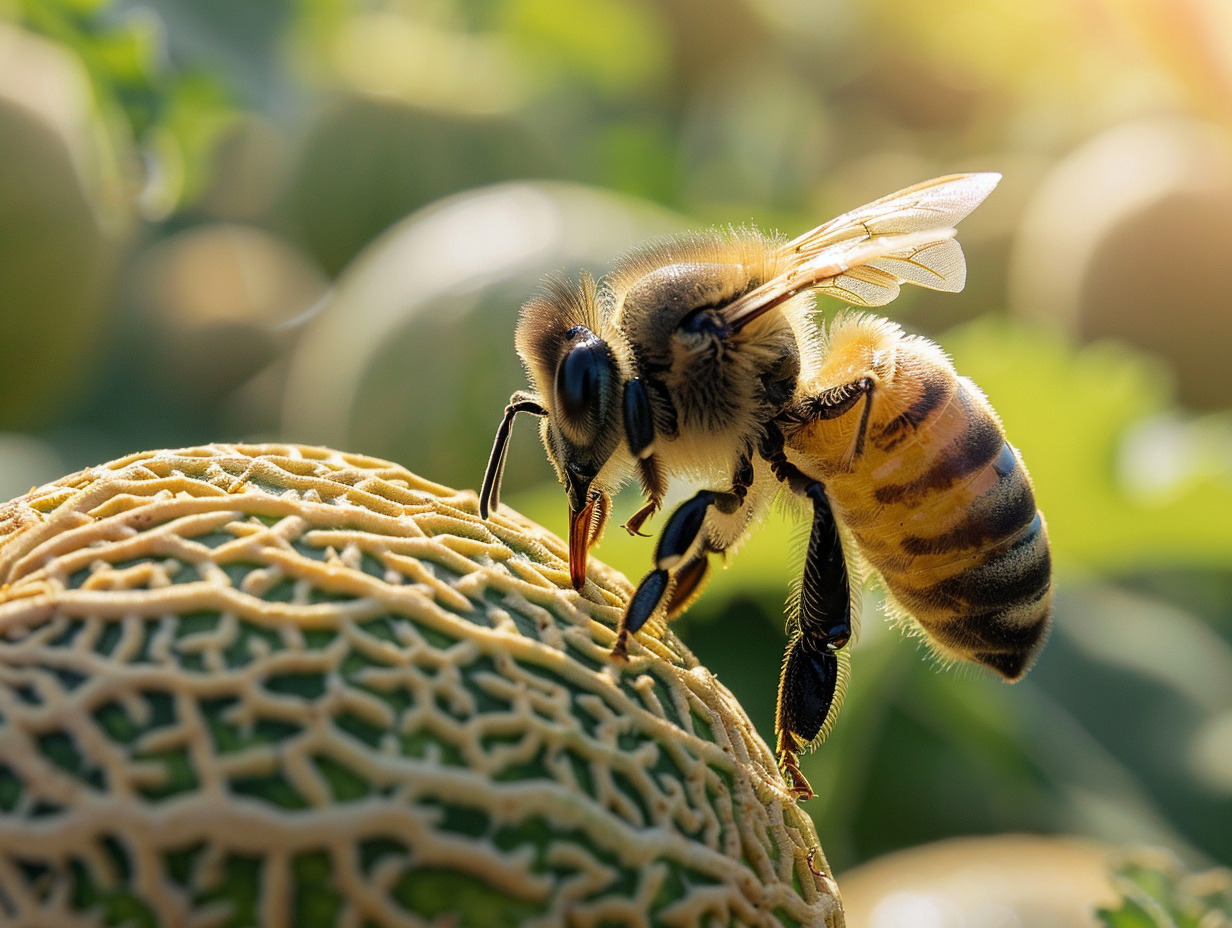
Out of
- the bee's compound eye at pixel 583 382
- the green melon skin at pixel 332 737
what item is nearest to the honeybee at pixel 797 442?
the bee's compound eye at pixel 583 382

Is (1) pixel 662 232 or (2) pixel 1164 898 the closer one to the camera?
(2) pixel 1164 898

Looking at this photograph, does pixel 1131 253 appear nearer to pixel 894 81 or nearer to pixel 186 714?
pixel 894 81

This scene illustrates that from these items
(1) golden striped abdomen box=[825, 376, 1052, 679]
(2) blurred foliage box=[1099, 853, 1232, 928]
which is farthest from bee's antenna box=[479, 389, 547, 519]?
(2) blurred foliage box=[1099, 853, 1232, 928]

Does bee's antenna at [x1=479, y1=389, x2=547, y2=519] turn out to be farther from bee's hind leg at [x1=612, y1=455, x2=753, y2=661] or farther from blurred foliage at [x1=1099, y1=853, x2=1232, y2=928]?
blurred foliage at [x1=1099, y1=853, x2=1232, y2=928]

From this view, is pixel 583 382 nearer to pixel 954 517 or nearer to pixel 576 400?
pixel 576 400

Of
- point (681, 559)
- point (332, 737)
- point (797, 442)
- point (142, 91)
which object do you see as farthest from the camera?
point (142, 91)

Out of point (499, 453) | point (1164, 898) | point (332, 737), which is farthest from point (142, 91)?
point (1164, 898)
